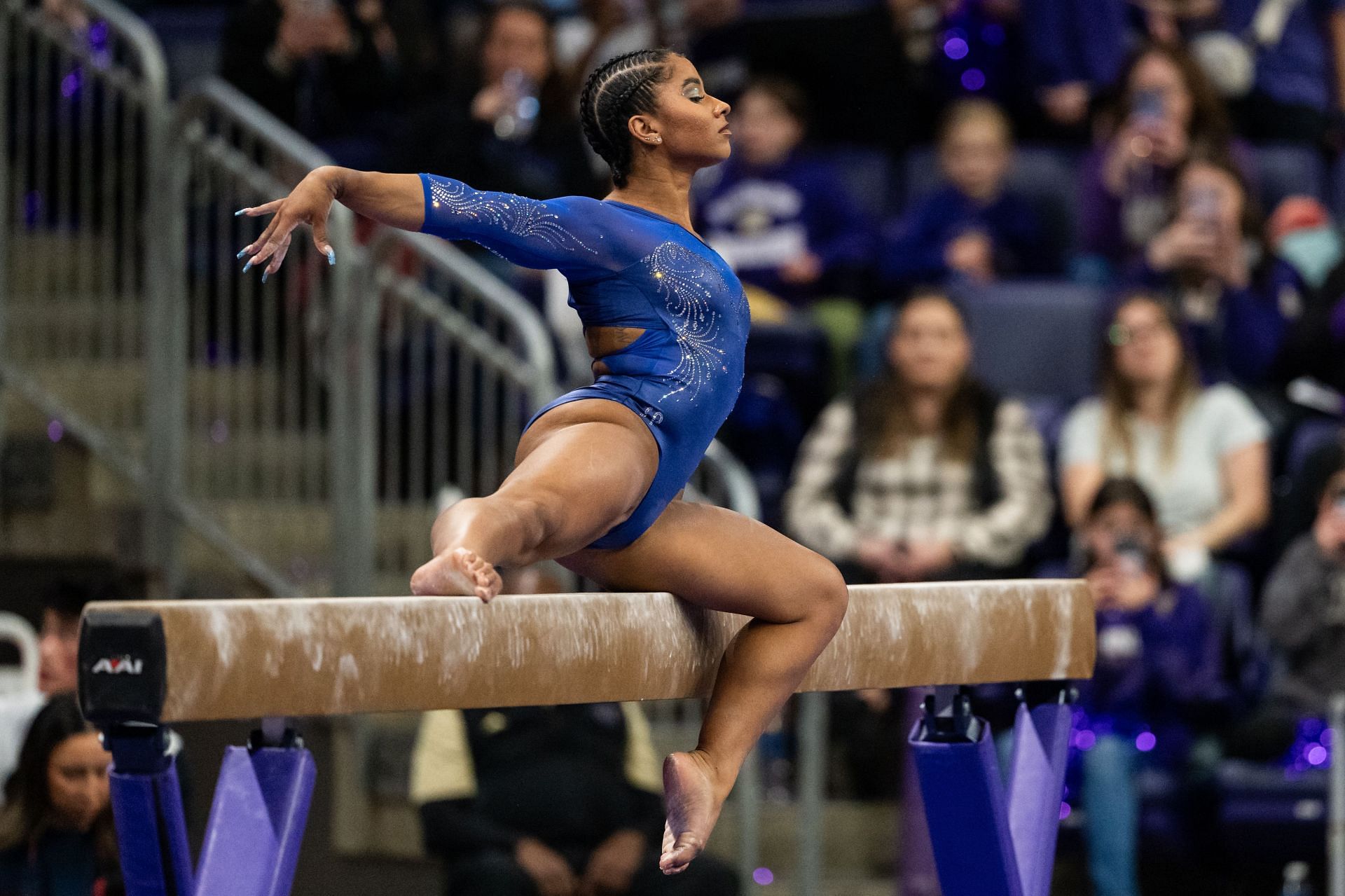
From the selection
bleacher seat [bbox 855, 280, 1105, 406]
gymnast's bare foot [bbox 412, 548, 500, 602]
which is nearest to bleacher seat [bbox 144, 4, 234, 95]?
bleacher seat [bbox 855, 280, 1105, 406]

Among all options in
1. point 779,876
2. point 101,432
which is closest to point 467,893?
point 779,876

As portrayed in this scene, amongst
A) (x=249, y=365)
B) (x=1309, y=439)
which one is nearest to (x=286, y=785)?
(x=249, y=365)

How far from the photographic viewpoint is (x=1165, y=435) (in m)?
5.27

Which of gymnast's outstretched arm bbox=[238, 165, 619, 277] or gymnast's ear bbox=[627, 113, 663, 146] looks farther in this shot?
gymnast's ear bbox=[627, 113, 663, 146]

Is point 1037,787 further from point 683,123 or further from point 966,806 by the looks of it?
point 683,123

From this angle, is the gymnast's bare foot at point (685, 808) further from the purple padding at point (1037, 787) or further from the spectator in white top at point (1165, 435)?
the spectator in white top at point (1165, 435)

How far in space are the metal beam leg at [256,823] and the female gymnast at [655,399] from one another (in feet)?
1.41

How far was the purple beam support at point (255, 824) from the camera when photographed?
7.01 ft

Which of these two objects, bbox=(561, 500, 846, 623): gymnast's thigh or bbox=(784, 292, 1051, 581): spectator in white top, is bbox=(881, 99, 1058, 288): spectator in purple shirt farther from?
bbox=(561, 500, 846, 623): gymnast's thigh

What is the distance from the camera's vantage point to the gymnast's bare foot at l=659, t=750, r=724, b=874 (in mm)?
2268

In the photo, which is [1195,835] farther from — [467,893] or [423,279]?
[423,279]

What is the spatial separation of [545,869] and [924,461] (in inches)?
66.2

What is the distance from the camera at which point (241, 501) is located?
530 cm

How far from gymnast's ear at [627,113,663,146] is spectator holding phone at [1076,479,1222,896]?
262cm
